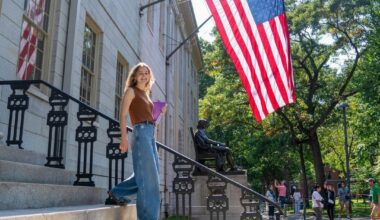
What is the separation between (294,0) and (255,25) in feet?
70.6

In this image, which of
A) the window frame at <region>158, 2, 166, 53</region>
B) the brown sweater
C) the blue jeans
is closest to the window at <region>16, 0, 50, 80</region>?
the brown sweater

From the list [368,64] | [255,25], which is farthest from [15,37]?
[368,64]

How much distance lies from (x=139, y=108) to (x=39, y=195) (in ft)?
4.44

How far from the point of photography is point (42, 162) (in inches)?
240

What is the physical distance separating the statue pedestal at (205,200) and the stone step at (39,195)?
5.82m

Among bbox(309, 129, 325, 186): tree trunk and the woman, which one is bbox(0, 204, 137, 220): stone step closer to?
the woman

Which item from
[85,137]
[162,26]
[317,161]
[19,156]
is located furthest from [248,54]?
[317,161]

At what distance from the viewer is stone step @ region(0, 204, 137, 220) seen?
3.23m

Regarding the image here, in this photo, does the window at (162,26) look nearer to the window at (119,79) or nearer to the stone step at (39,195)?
the window at (119,79)

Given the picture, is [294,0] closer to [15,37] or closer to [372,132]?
[372,132]

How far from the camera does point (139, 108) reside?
15.3 ft

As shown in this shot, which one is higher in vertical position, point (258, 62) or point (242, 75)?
point (258, 62)

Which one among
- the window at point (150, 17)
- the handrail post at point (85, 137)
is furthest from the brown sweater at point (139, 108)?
the window at point (150, 17)

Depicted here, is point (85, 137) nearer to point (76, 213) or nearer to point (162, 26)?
point (76, 213)
